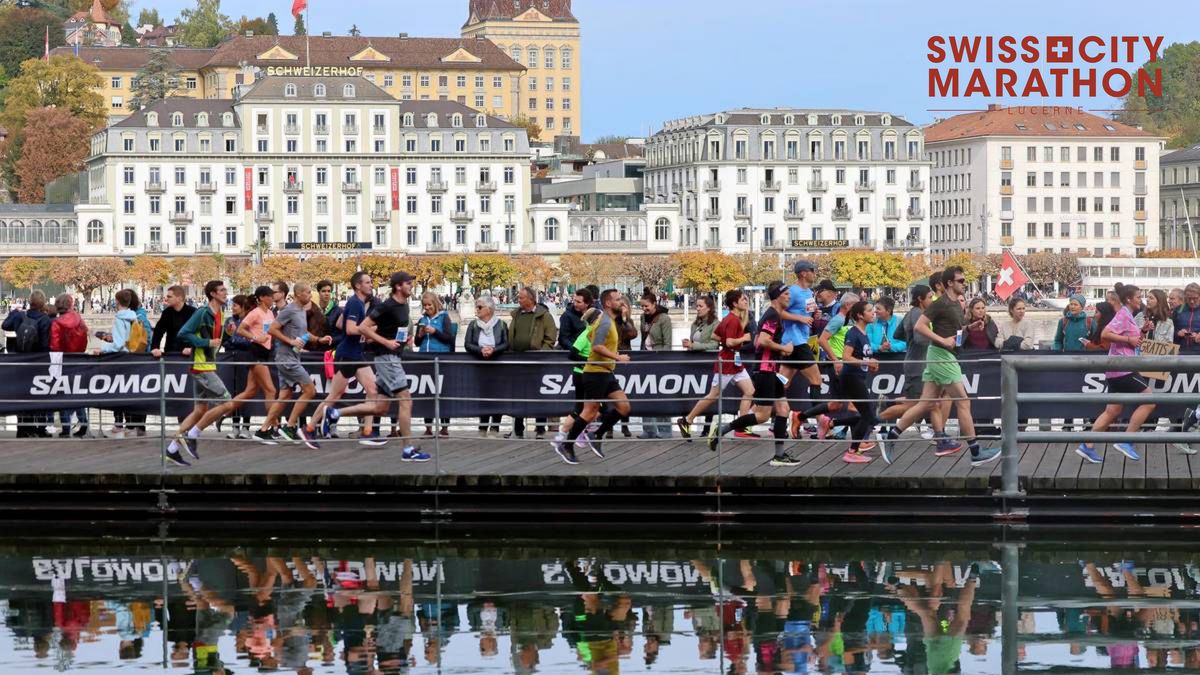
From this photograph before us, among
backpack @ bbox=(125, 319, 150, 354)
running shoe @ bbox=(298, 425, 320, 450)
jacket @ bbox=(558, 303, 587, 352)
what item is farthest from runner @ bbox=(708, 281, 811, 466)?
backpack @ bbox=(125, 319, 150, 354)

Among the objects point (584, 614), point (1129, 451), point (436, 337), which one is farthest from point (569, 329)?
point (584, 614)

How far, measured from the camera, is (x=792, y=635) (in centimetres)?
1270

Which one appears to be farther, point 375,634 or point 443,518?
point 443,518

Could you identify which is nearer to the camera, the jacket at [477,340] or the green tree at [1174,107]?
the jacket at [477,340]

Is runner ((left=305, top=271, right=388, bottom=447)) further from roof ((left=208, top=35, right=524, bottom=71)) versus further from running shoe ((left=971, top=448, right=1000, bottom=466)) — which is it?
roof ((left=208, top=35, right=524, bottom=71))

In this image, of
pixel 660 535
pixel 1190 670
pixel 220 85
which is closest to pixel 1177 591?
pixel 1190 670

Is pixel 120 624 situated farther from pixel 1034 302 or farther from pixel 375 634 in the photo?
pixel 1034 302

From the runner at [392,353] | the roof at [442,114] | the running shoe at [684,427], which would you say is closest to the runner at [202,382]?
the runner at [392,353]

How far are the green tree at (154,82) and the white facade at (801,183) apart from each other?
4870cm

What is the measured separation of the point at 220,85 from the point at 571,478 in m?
155

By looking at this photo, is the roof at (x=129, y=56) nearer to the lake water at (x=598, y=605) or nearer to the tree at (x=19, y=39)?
the tree at (x=19, y=39)

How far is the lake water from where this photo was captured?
39.7ft

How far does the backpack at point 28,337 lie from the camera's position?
22250 millimetres

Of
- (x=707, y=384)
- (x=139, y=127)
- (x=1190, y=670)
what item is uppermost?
(x=139, y=127)
